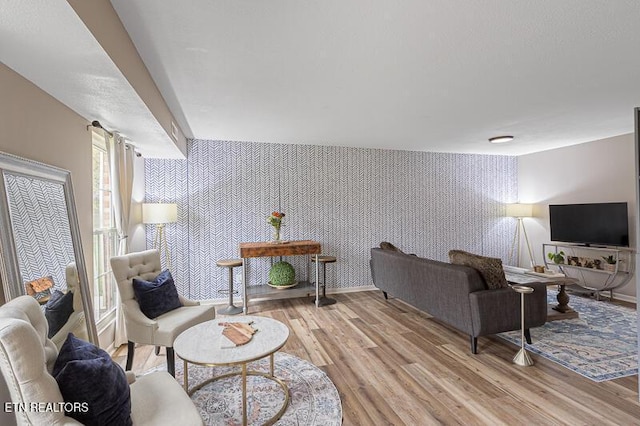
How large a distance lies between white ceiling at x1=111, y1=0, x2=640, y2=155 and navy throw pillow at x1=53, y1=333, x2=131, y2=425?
5.81 feet

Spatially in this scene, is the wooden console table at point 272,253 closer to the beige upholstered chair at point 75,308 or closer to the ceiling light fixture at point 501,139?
the beige upholstered chair at point 75,308

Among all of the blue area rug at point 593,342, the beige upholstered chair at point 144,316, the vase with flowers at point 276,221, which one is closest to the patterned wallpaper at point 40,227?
the beige upholstered chair at point 144,316

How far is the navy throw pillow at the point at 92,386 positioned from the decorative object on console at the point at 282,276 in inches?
130

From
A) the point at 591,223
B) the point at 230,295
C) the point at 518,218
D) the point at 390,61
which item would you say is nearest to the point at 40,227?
the point at 390,61

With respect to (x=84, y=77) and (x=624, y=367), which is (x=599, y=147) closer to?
(x=624, y=367)

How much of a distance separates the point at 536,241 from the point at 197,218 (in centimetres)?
630

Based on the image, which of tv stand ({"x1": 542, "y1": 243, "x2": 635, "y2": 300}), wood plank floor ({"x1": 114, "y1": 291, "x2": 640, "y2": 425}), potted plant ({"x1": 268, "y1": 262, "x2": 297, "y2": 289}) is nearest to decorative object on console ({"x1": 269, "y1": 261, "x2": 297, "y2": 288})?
potted plant ({"x1": 268, "y1": 262, "x2": 297, "y2": 289})

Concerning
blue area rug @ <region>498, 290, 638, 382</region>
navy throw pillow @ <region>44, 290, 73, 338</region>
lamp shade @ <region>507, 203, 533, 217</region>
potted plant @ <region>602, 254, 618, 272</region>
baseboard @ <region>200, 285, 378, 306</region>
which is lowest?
blue area rug @ <region>498, 290, 638, 382</region>

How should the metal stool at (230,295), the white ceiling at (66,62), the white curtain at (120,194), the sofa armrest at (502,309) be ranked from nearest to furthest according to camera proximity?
the white ceiling at (66,62) → the sofa armrest at (502,309) → the white curtain at (120,194) → the metal stool at (230,295)

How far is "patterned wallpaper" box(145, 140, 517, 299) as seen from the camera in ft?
16.2

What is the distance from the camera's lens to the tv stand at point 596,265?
15.9 ft

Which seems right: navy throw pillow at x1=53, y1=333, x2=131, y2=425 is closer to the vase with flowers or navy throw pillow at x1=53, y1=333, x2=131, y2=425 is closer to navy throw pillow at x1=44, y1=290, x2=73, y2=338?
navy throw pillow at x1=44, y1=290, x2=73, y2=338

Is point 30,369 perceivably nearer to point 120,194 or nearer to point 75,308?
point 75,308

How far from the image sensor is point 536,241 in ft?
20.6
